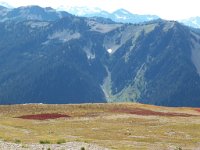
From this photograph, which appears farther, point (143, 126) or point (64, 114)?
point (64, 114)

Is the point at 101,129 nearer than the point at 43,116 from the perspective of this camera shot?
Yes

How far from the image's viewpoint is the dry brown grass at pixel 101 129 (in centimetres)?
5775

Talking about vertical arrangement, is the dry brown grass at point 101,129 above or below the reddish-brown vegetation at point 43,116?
above

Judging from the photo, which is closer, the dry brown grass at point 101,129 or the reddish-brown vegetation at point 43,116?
the dry brown grass at point 101,129

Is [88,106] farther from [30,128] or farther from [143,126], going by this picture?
[30,128]

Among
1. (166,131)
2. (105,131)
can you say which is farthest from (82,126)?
(166,131)

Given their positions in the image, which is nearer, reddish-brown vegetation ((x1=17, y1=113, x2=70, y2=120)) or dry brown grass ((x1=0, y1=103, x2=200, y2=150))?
dry brown grass ((x1=0, y1=103, x2=200, y2=150))

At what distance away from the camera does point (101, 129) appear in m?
75.3

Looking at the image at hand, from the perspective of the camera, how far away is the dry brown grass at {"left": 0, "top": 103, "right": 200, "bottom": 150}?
2274 inches

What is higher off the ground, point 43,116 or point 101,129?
point 101,129

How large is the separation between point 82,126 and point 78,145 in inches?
1203

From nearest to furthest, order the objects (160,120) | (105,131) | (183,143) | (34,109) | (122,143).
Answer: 1. (122,143)
2. (183,143)
3. (105,131)
4. (160,120)
5. (34,109)

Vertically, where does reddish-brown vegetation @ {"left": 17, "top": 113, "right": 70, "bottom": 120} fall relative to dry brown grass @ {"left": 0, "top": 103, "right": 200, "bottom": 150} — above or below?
below

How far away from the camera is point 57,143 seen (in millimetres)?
49875
